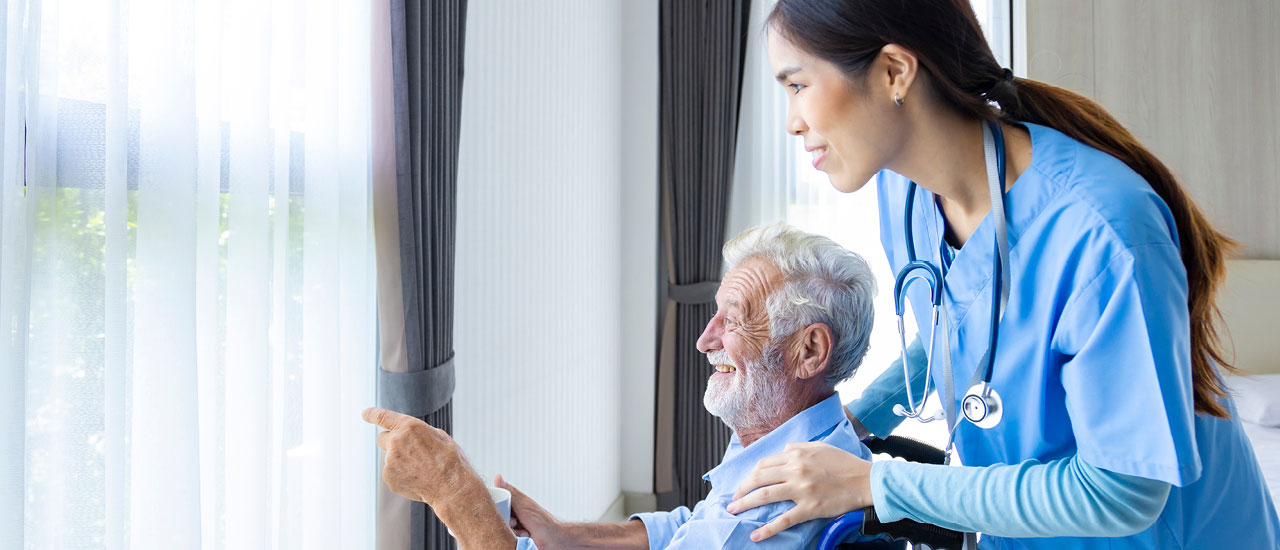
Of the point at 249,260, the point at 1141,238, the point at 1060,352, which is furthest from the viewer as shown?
the point at 249,260

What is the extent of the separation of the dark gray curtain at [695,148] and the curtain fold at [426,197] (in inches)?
67.4

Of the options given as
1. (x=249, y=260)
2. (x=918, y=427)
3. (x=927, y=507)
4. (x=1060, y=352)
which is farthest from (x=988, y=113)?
(x=918, y=427)

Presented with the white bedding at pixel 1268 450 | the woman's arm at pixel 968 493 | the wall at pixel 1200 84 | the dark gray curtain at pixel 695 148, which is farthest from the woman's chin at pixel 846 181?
the wall at pixel 1200 84

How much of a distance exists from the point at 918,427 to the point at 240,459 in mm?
2900

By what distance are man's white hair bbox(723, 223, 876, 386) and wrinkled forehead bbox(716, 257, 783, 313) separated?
0.4 inches

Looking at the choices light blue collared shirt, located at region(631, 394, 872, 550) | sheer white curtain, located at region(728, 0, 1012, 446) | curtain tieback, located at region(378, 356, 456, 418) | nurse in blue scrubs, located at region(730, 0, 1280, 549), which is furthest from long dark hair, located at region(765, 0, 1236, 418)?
sheer white curtain, located at region(728, 0, 1012, 446)

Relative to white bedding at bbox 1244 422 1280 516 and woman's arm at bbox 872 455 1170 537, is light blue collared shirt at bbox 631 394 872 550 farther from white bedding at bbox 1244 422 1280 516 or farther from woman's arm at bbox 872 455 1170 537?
white bedding at bbox 1244 422 1280 516

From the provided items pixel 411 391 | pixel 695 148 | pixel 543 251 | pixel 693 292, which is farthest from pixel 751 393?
pixel 695 148

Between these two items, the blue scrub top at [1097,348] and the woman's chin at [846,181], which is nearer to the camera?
the blue scrub top at [1097,348]

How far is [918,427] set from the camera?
356 centimetres

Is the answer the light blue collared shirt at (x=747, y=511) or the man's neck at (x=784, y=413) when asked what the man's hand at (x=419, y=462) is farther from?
the man's neck at (x=784, y=413)

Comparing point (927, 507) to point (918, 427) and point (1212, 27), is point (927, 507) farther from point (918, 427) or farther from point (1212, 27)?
point (1212, 27)

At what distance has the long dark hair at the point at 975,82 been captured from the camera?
103cm

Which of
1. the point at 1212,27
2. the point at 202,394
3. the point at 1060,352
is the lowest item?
the point at 202,394
